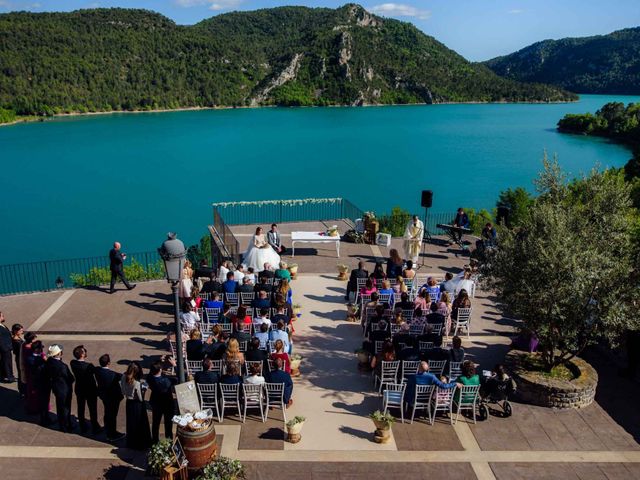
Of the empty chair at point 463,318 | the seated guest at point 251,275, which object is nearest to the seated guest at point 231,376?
the seated guest at point 251,275

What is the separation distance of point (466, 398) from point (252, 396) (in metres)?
3.43

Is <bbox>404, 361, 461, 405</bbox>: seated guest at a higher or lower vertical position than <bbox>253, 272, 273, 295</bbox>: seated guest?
lower

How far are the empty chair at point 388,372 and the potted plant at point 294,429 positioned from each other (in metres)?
1.80

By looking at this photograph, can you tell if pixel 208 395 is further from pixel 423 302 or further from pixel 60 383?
pixel 423 302

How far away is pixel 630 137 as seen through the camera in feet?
315

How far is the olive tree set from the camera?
897 cm

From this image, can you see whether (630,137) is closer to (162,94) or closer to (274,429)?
(274,429)

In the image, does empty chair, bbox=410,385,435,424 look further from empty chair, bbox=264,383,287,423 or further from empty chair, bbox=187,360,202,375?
empty chair, bbox=187,360,202,375

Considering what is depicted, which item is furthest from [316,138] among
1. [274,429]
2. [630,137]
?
[274,429]

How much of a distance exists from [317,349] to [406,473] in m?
4.18

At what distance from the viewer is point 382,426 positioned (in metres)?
8.53

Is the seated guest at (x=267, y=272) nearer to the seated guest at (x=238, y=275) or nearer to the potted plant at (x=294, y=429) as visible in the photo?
the seated guest at (x=238, y=275)

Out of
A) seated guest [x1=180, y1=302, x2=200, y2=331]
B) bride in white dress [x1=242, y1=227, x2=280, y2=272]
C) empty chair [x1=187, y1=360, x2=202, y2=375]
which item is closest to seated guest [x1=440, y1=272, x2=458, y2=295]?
bride in white dress [x1=242, y1=227, x2=280, y2=272]

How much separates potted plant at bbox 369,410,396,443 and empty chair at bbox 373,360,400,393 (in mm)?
1156
